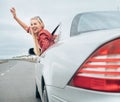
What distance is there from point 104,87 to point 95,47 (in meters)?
0.32

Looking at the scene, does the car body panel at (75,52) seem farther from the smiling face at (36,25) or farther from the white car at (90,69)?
the smiling face at (36,25)

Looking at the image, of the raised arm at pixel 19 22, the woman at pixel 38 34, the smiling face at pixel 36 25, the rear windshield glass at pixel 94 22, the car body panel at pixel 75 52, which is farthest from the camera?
the raised arm at pixel 19 22

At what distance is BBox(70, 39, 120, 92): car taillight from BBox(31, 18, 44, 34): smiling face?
5274mm

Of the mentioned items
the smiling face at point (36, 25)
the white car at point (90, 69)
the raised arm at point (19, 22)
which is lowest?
the white car at point (90, 69)

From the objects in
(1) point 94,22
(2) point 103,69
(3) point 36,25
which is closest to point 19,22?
(3) point 36,25

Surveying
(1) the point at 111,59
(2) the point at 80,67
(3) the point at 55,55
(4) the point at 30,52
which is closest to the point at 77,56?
(2) the point at 80,67

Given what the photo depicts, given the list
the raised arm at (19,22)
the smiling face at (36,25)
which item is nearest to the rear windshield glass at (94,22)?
the smiling face at (36,25)

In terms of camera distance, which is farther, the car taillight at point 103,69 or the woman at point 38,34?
the woman at point 38,34

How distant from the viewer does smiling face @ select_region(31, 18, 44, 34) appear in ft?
27.6

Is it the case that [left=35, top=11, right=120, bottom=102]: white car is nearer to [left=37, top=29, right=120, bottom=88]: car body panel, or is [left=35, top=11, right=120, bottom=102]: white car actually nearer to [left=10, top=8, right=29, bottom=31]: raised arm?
[left=37, top=29, right=120, bottom=88]: car body panel

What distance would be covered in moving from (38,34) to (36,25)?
66 cm

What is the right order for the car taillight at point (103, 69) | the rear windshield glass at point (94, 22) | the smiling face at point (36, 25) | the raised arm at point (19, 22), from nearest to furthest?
the car taillight at point (103, 69), the rear windshield glass at point (94, 22), the smiling face at point (36, 25), the raised arm at point (19, 22)

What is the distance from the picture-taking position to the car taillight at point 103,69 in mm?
3031

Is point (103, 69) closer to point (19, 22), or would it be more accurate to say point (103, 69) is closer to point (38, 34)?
point (38, 34)
